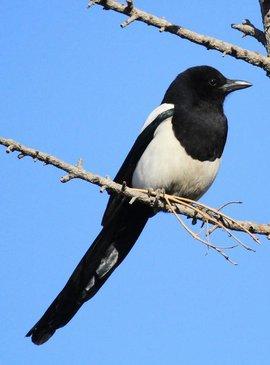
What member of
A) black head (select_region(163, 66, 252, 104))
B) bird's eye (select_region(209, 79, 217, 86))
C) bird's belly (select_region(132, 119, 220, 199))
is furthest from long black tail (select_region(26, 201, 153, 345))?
bird's eye (select_region(209, 79, 217, 86))

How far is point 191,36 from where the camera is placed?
301cm

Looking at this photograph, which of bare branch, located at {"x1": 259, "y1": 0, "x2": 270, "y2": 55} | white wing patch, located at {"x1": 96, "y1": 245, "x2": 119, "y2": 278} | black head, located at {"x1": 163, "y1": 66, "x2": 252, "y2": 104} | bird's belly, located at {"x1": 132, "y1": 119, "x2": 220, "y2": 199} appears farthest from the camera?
black head, located at {"x1": 163, "y1": 66, "x2": 252, "y2": 104}

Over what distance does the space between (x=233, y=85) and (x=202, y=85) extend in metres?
0.21

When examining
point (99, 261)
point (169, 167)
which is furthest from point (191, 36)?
point (99, 261)

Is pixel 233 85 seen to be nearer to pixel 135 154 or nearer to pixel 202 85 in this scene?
pixel 202 85

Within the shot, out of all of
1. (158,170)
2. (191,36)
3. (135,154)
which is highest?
(135,154)

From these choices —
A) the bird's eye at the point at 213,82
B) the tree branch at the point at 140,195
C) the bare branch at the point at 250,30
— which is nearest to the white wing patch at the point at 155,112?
the bird's eye at the point at 213,82

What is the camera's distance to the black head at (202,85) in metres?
4.94

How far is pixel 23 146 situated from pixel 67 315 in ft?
6.32

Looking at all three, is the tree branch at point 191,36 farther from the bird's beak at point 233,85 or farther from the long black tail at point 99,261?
the bird's beak at point 233,85

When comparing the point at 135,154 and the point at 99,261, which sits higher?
the point at 135,154

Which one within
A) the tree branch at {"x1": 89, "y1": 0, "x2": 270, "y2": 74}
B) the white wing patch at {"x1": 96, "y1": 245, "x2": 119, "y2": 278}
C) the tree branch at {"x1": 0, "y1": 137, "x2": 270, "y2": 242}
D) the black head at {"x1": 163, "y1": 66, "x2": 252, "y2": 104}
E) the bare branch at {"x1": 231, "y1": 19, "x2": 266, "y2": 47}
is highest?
the black head at {"x1": 163, "y1": 66, "x2": 252, "y2": 104}

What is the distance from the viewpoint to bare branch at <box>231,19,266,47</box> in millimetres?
3139

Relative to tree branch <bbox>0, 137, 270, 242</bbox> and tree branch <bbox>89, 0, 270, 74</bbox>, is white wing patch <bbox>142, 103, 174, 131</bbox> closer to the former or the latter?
tree branch <bbox>0, 137, 270, 242</bbox>
